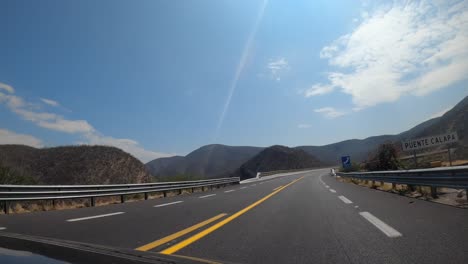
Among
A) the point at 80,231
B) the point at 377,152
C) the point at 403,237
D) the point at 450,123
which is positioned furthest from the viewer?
the point at 450,123

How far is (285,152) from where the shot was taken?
6161 inches

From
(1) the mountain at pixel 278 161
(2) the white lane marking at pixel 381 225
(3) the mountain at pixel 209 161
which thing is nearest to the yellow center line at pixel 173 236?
(2) the white lane marking at pixel 381 225

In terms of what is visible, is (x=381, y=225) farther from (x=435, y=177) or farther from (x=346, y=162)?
(x=346, y=162)

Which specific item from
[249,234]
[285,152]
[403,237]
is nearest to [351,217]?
[403,237]

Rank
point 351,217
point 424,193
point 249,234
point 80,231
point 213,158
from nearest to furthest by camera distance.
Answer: point 249,234, point 80,231, point 351,217, point 424,193, point 213,158

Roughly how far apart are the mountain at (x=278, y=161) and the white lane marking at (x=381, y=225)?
128m

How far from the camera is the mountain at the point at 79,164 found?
133ft

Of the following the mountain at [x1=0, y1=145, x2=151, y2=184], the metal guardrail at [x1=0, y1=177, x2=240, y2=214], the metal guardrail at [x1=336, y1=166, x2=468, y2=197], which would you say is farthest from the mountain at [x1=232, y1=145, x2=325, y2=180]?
the metal guardrail at [x1=336, y1=166, x2=468, y2=197]

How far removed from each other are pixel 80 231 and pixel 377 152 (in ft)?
120

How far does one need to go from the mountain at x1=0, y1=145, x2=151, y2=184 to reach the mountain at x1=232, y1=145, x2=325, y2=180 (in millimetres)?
89486

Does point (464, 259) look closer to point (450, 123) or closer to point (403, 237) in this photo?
point (403, 237)

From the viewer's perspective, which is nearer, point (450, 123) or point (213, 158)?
point (450, 123)

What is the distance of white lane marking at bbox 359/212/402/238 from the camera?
5573 mm

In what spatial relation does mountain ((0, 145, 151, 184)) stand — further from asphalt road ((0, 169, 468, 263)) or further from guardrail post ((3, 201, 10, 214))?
asphalt road ((0, 169, 468, 263))
